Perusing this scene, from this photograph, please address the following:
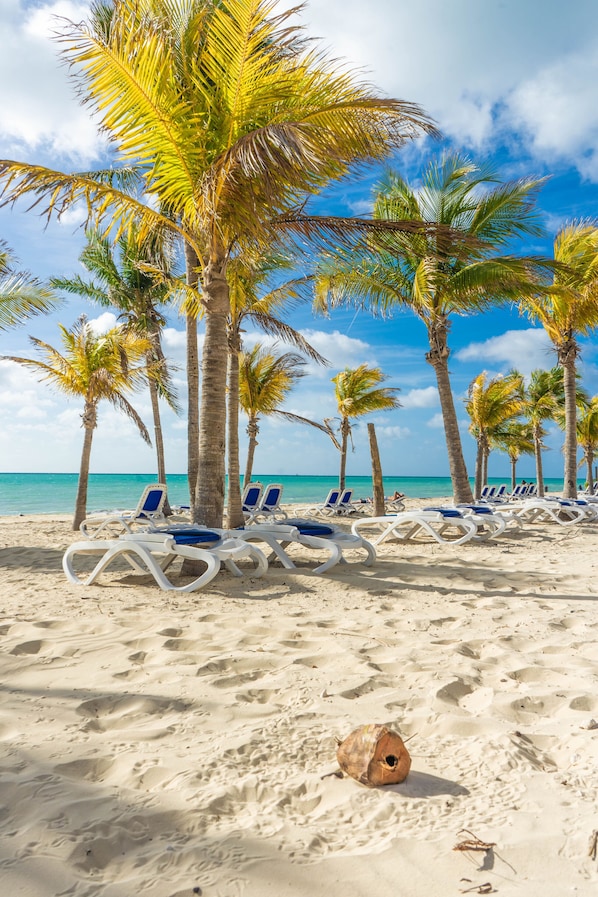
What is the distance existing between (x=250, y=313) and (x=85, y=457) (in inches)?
183

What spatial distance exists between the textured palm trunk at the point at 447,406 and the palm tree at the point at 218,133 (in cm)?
553

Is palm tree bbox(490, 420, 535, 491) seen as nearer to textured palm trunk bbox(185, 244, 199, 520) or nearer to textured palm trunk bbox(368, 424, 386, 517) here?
textured palm trunk bbox(368, 424, 386, 517)

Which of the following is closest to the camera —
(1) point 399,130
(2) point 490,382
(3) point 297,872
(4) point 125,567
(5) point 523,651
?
(3) point 297,872

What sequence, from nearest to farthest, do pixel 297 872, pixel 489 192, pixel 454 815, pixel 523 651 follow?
pixel 297 872
pixel 454 815
pixel 523 651
pixel 489 192

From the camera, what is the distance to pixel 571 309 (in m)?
14.1

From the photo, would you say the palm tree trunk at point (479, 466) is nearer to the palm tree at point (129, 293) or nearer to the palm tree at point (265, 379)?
the palm tree at point (265, 379)

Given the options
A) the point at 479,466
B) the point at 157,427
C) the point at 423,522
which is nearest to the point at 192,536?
the point at 423,522

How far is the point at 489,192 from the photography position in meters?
10.8

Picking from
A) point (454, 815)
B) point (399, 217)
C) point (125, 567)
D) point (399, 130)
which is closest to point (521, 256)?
point (399, 217)

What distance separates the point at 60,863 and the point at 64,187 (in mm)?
6210

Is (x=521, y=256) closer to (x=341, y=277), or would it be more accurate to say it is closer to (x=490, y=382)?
(x=341, y=277)

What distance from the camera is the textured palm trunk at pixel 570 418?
1470cm

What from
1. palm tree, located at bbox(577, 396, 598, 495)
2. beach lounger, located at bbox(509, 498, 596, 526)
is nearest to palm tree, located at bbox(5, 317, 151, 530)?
beach lounger, located at bbox(509, 498, 596, 526)

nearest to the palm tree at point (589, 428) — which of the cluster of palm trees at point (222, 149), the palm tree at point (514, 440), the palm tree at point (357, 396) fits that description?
the palm tree at point (514, 440)
